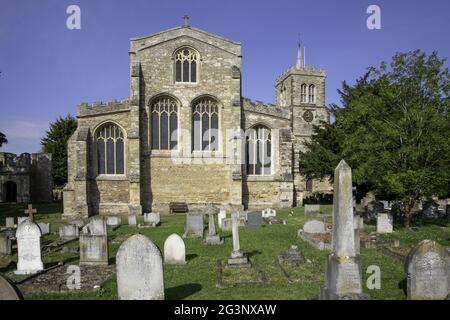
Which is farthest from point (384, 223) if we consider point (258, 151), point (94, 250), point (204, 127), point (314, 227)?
point (204, 127)

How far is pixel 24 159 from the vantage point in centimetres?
3416

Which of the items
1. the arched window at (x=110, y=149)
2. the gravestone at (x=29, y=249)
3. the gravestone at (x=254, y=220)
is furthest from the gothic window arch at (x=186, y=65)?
the gravestone at (x=29, y=249)

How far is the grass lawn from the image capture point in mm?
7438

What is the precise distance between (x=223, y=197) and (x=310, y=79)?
24831mm

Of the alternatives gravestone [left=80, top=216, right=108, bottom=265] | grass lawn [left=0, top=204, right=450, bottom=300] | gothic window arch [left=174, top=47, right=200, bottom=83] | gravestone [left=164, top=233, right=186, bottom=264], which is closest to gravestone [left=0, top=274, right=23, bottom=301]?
grass lawn [left=0, top=204, right=450, bottom=300]

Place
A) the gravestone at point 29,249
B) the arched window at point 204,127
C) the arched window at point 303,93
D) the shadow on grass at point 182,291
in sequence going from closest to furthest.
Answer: the shadow on grass at point 182,291 < the gravestone at point 29,249 < the arched window at point 204,127 < the arched window at point 303,93

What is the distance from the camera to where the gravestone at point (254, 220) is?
15.8 m

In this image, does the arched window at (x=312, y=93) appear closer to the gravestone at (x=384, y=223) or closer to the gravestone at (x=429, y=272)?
the gravestone at (x=384, y=223)

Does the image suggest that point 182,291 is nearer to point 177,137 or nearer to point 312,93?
point 177,137

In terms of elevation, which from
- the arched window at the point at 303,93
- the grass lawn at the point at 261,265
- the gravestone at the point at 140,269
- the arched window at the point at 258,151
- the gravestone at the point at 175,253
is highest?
the arched window at the point at 303,93

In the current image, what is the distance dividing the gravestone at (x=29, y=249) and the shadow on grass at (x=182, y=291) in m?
4.41

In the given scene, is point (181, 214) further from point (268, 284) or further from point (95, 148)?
point (268, 284)

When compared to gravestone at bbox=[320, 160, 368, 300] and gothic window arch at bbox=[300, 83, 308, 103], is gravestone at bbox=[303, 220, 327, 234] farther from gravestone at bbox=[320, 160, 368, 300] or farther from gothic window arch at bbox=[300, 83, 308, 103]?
gothic window arch at bbox=[300, 83, 308, 103]
